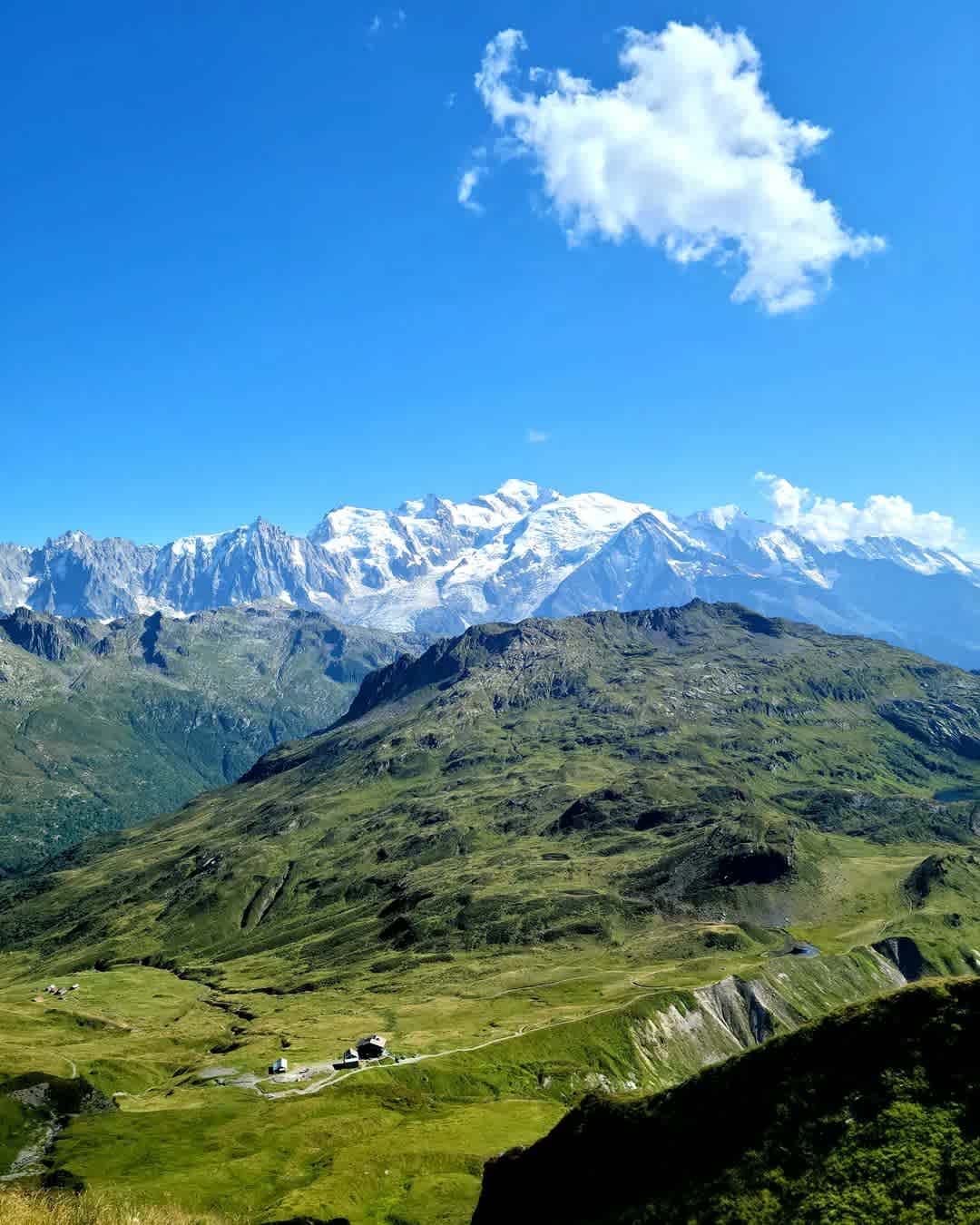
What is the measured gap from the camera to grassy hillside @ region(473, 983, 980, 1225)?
49.9 metres

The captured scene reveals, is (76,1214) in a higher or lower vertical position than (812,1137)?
higher

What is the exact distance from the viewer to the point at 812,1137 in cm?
5478

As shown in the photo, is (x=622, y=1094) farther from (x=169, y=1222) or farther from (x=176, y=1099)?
(x=176, y=1099)

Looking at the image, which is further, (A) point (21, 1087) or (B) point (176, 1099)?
(B) point (176, 1099)

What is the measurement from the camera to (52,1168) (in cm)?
13375

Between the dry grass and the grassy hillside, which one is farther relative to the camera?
the dry grass

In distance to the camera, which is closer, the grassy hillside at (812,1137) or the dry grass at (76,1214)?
the grassy hillside at (812,1137)

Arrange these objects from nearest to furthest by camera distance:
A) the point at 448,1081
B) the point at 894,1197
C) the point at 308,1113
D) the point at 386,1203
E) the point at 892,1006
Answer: the point at 894,1197 → the point at 892,1006 → the point at 386,1203 → the point at 308,1113 → the point at 448,1081

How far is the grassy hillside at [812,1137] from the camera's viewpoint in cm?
4994

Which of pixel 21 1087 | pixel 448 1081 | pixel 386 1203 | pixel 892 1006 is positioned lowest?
pixel 448 1081

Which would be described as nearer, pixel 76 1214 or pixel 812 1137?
pixel 812 1137

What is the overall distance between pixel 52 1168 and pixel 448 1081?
82164 mm

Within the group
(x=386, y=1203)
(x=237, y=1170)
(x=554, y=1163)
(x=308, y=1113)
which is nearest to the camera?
(x=554, y=1163)

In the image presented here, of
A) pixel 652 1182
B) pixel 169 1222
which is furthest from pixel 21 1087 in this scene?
pixel 652 1182
